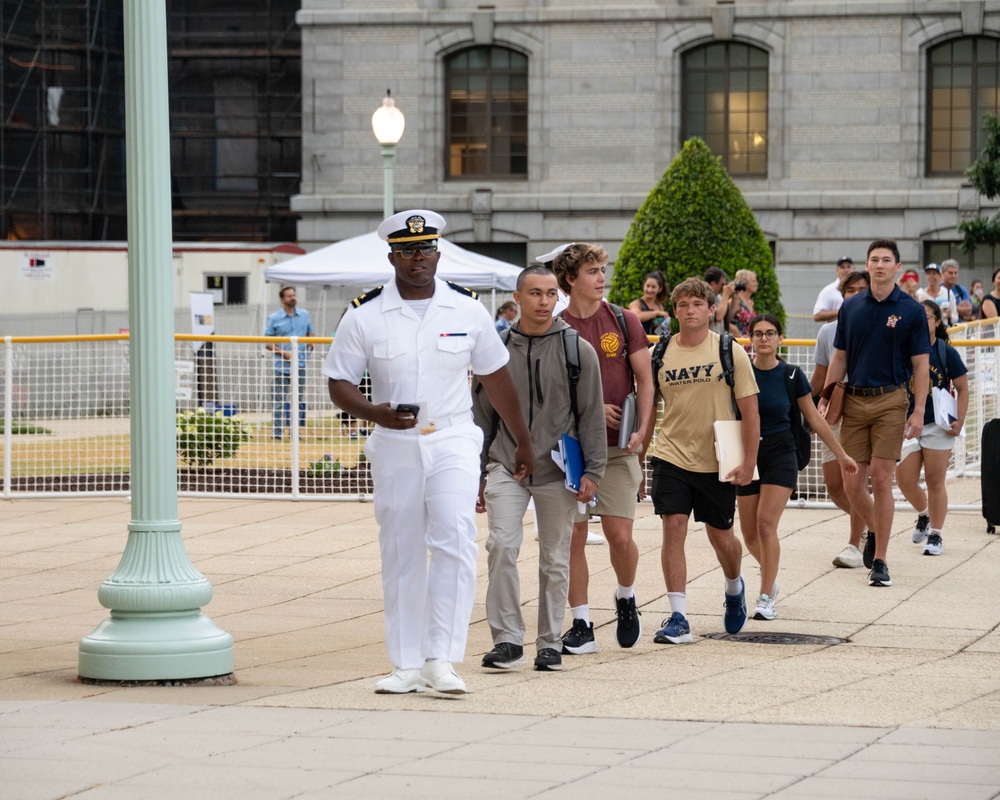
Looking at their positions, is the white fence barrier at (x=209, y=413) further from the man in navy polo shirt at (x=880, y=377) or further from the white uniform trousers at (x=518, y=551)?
the white uniform trousers at (x=518, y=551)

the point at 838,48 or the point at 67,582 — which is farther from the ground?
the point at 838,48

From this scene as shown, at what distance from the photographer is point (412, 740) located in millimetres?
6125

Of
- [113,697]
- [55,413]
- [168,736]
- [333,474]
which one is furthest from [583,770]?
[55,413]

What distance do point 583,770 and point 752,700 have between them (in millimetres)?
1675

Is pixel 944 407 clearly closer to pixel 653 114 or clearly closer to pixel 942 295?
pixel 942 295

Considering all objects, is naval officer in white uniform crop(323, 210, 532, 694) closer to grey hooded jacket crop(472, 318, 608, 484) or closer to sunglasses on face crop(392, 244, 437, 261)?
sunglasses on face crop(392, 244, 437, 261)

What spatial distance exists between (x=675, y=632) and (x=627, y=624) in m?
0.34

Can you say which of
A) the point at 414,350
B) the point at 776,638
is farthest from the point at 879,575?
the point at 414,350

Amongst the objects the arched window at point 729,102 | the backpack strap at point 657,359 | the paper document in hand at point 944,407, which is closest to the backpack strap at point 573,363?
the backpack strap at point 657,359

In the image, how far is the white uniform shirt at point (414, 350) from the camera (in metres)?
7.16

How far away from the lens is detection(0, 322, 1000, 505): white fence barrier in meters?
15.3

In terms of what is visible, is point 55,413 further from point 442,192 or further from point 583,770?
point 442,192

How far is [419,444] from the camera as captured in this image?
23.5ft

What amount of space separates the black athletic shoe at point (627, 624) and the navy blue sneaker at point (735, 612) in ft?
2.22
